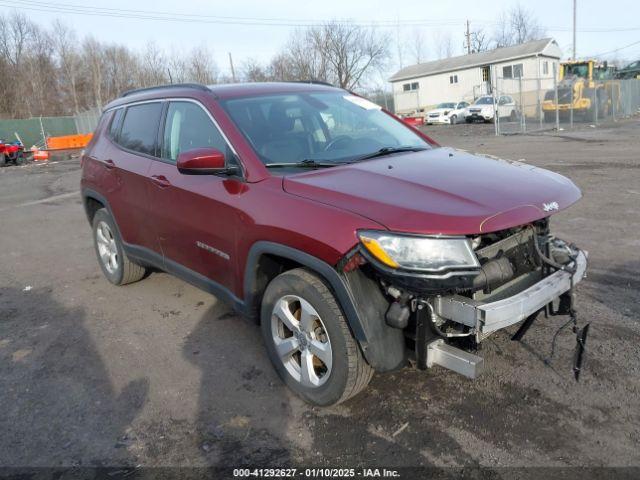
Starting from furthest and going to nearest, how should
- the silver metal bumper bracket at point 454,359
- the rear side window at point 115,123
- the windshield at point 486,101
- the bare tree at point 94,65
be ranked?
the bare tree at point 94,65
the windshield at point 486,101
the rear side window at point 115,123
the silver metal bumper bracket at point 454,359

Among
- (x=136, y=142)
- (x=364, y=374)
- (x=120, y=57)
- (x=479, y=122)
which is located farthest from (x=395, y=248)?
(x=120, y=57)

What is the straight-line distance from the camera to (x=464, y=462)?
104 inches

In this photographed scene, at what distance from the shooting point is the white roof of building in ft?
138

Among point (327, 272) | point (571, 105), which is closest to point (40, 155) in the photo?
point (571, 105)

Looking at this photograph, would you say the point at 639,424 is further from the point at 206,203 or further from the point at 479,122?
the point at 479,122

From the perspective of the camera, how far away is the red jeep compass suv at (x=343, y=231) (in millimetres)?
2641

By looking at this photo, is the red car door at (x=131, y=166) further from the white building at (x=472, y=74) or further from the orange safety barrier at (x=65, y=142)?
the white building at (x=472, y=74)

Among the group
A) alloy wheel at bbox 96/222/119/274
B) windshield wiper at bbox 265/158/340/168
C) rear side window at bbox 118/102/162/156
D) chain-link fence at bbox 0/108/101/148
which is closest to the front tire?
windshield wiper at bbox 265/158/340/168

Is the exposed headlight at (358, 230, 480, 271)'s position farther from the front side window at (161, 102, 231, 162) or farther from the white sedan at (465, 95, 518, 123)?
the white sedan at (465, 95, 518, 123)

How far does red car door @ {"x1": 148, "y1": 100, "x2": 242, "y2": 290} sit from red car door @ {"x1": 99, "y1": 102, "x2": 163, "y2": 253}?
18 cm

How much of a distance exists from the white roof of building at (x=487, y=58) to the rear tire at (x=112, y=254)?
42564 millimetres

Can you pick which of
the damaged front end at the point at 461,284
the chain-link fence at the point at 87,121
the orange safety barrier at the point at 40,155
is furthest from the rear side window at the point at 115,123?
the chain-link fence at the point at 87,121

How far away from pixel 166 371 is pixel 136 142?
2.08 m

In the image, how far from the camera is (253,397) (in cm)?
337
